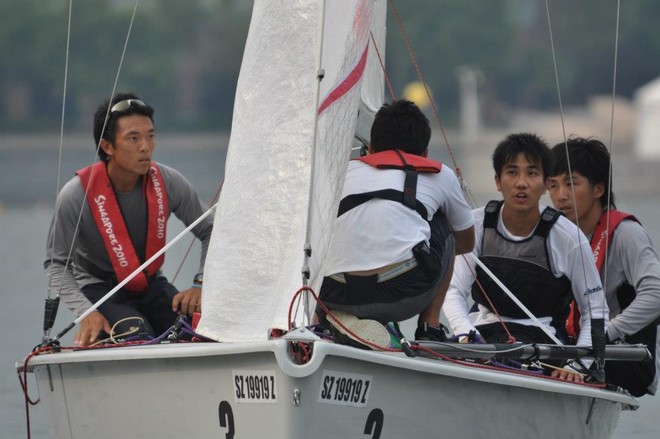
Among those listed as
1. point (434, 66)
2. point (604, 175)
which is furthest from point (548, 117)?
point (604, 175)

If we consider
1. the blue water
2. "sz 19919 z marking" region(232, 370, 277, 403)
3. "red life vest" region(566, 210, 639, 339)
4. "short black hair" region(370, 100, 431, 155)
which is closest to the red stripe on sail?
"short black hair" region(370, 100, 431, 155)

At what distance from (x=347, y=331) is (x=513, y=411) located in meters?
0.68

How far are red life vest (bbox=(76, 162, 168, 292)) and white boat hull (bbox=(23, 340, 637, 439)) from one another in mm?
677

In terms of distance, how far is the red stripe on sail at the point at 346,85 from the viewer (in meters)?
4.92

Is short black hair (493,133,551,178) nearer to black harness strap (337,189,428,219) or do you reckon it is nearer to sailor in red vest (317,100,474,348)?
sailor in red vest (317,100,474,348)

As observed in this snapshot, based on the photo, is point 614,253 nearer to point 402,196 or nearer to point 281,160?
point 402,196

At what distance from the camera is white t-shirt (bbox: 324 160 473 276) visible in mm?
4895

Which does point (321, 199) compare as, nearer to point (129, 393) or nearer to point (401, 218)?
point (401, 218)

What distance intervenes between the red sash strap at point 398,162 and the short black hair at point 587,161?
109cm

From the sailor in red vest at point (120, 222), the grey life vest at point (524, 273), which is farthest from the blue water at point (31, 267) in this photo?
the grey life vest at point (524, 273)

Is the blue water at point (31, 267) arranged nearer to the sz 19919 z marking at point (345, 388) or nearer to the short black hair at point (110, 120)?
the short black hair at point (110, 120)

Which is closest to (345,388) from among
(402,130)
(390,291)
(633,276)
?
(390,291)

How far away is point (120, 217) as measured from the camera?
6070mm

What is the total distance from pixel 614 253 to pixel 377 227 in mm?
1386
